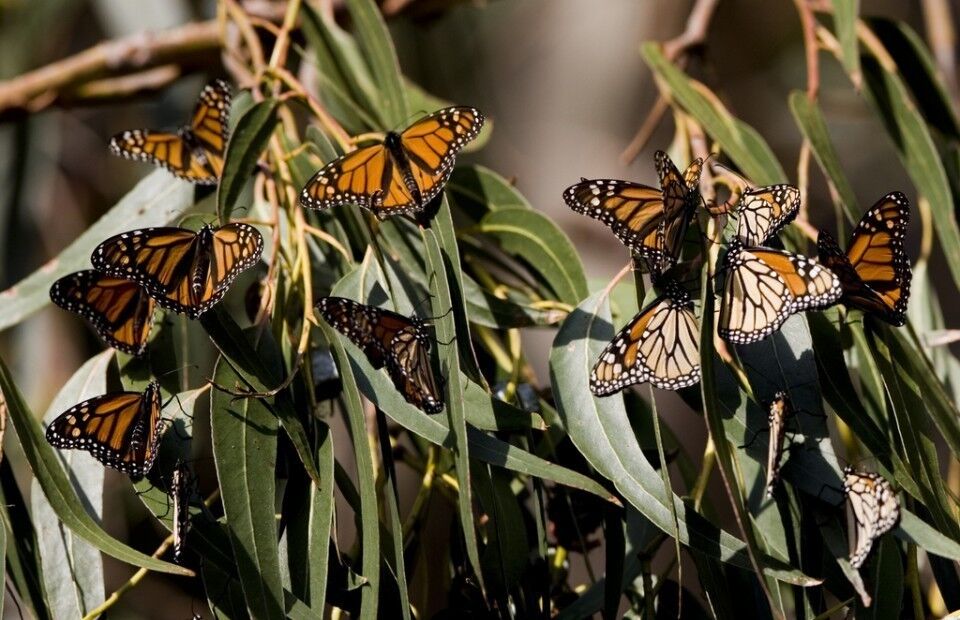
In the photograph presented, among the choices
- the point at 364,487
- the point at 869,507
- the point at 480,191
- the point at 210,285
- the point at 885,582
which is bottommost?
the point at 885,582

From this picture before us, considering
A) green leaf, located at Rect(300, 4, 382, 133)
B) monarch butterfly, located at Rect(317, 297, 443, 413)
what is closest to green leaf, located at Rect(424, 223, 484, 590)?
monarch butterfly, located at Rect(317, 297, 443, 413)

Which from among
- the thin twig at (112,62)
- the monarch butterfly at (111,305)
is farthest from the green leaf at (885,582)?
the thin twig at (112,62)

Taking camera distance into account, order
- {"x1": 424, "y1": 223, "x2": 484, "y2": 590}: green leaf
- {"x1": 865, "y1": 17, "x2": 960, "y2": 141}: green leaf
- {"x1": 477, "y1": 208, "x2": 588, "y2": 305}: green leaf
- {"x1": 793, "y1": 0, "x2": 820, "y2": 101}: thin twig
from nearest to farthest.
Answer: {"x1": 424, "y1": 223, "x2": 484, "y2": 590}: green leaf, {"x1": 477, "y1": 208, "x2": 588, "y2": 305}: green leaf, {"x1": 793, "y1": 0, "x2": 820, "y2": 101}: thin twig, {"x1": 865, "y1": 17, "x2": 960, "y2": 141}: green leaf

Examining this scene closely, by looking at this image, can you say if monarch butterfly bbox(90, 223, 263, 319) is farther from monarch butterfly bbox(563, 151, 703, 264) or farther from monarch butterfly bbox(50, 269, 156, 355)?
monarch butterfly bbox(563, 151, 703, 264)

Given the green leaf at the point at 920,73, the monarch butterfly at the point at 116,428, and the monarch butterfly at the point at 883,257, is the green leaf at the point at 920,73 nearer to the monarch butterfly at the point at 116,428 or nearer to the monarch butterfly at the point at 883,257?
the monarch butterfly at the point at 883,257

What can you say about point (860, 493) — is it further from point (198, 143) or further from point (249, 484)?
point (198, 143)

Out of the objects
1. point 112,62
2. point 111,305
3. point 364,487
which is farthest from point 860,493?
point 112,62

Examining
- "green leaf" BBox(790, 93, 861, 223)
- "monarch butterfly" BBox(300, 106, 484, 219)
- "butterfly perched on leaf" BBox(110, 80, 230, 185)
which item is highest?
"butterfly perched on leaf" BBox(110, 80, 230, 185)
